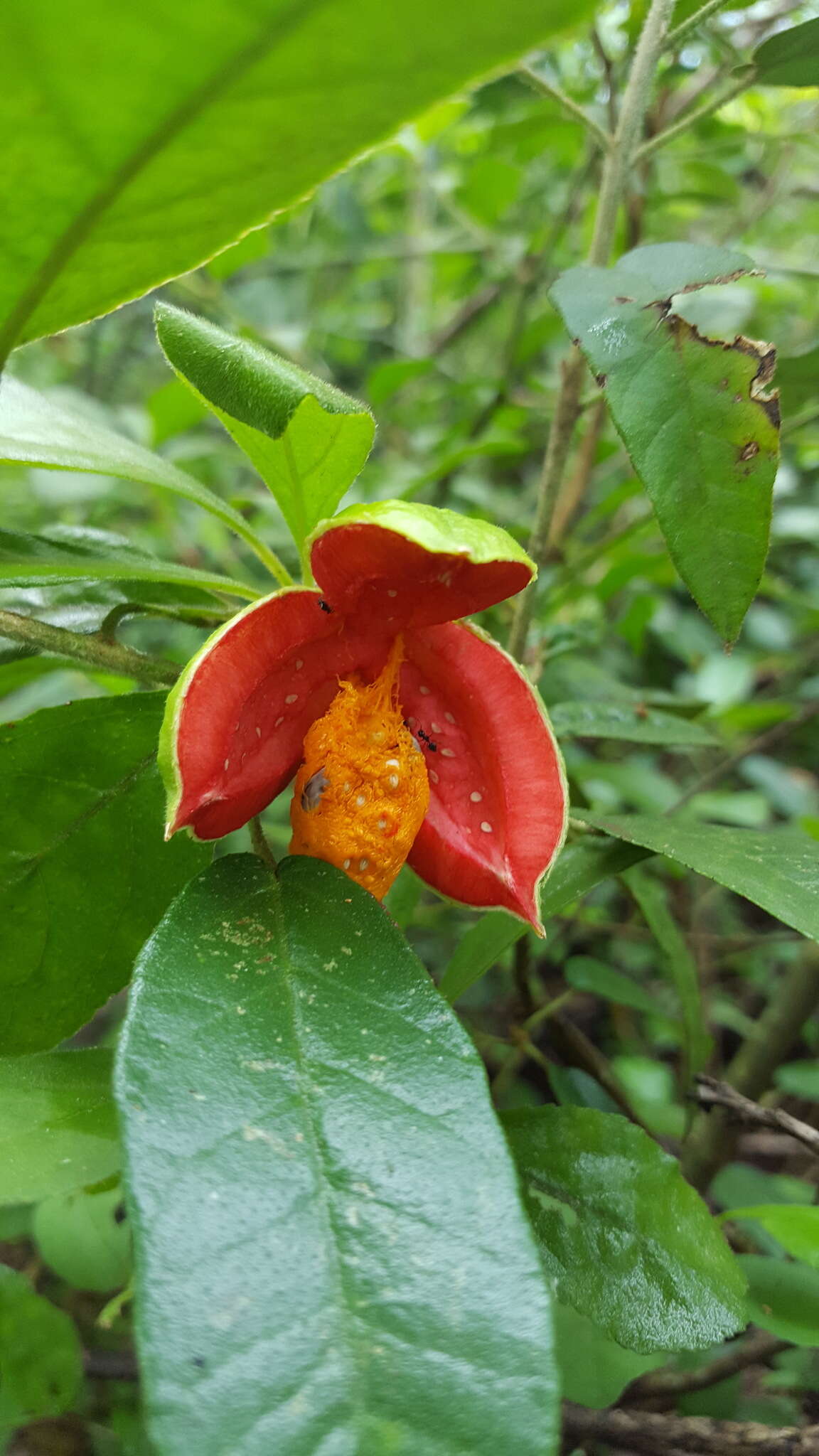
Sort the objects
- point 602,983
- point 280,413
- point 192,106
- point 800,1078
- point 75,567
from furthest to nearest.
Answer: point 800,1078 < point 602,983 < point 75,567 < point 280,413 < point 192,106

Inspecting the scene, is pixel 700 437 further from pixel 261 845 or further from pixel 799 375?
pixel 799 375

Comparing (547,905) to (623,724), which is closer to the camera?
(547,905)

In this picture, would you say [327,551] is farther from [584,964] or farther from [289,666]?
[584,964]

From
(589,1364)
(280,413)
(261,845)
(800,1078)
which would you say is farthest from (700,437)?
(800,1078)

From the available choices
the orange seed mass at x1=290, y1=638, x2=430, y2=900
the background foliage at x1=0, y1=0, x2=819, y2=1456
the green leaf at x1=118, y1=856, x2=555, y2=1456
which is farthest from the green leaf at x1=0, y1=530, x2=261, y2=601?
the green leaf at x1=118, y1=856, x2=555, y2=1456

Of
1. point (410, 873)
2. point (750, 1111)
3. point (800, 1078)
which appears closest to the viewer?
point (750, 1111)

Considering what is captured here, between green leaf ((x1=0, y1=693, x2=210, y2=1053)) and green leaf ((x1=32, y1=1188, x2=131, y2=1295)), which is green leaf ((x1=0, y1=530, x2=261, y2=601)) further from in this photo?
green leaf ((x1=32, y1=1188, x2=131, y2=1295))

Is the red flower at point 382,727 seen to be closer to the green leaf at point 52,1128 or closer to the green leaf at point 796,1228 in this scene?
the green leaf at point 52,1128
